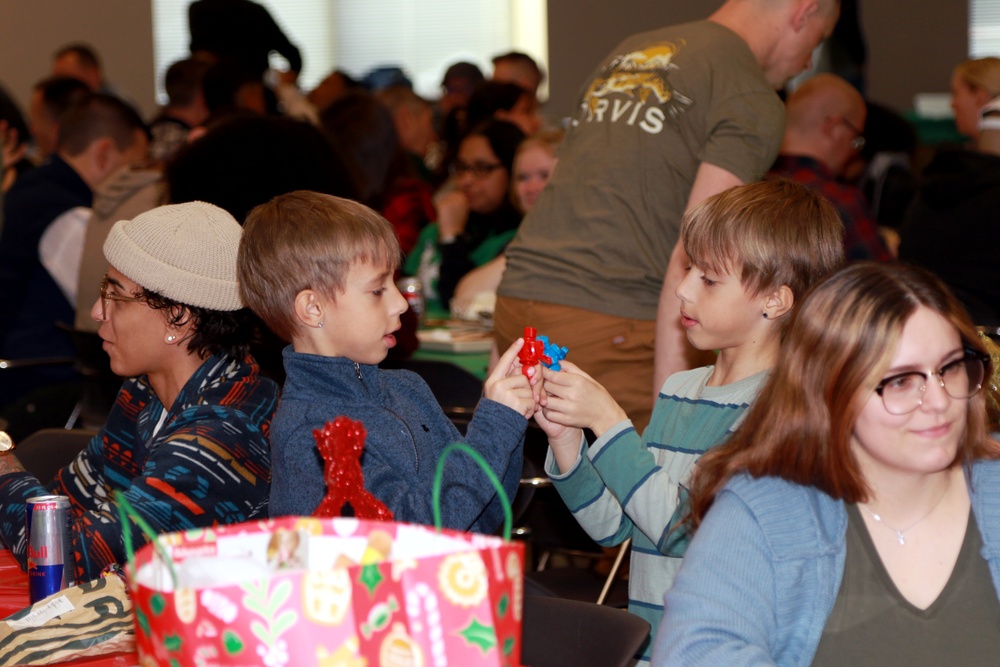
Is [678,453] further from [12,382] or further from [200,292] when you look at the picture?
[12,382]

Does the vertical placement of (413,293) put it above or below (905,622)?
below

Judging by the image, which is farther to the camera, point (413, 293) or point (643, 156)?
point (413, 293)

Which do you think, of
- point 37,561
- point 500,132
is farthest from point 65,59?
point 37,561

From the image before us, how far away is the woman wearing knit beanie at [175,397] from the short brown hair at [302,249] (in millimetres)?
229

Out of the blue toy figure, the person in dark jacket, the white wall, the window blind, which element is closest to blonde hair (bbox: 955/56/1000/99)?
the person in dark jacket

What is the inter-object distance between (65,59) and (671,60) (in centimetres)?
670

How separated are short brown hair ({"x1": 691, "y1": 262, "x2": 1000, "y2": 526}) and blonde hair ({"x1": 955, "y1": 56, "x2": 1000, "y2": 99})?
14.6ft

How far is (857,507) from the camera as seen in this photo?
4.91 feet

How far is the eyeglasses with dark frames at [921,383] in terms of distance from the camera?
1.41m

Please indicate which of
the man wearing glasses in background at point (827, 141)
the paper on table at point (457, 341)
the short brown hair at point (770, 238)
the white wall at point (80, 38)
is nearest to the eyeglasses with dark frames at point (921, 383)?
the short brown hair at point (770, 238)

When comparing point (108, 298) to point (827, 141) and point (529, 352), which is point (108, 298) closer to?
point (529, 352)

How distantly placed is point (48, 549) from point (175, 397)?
1.74 ft

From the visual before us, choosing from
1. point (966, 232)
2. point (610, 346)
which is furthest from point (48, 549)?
point (966, 232)

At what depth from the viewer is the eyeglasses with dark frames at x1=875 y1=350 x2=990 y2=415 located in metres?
1.41
